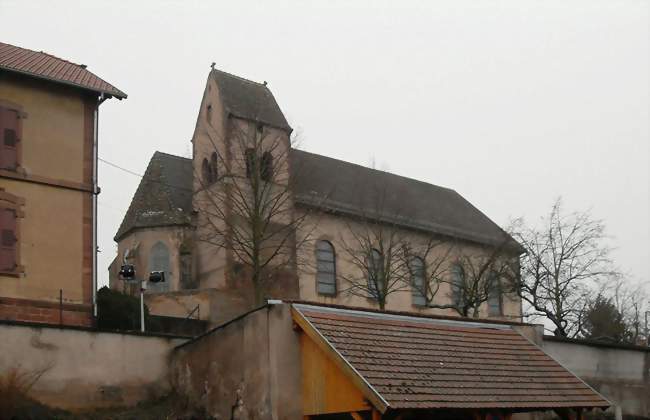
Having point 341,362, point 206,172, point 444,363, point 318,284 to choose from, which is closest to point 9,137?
point 341,362

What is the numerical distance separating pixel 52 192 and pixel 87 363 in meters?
6.54

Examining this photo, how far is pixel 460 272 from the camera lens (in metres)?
43.2

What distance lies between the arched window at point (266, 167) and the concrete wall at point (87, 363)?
15732 mm

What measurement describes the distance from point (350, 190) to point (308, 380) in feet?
88.9

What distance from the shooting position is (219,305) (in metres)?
35.6

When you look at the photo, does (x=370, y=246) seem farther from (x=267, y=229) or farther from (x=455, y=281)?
(x=455, y=281)

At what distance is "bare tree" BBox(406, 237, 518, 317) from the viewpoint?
37.1m

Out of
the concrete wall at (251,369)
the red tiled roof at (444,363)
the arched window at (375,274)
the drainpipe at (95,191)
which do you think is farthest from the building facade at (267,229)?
the red tiled roof at (444,363)

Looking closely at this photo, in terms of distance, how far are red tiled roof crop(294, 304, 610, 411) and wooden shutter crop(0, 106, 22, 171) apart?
11161mm

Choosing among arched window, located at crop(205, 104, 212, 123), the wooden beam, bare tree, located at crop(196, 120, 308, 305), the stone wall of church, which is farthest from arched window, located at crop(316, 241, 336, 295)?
the wooden beam

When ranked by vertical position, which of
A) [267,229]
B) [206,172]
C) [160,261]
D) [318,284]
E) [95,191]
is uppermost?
[206,172]

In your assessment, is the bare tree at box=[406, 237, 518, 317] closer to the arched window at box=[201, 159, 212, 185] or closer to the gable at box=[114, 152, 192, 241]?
the arched window at box=[201, 159, 212, 185]

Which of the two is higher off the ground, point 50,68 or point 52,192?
point 50,68

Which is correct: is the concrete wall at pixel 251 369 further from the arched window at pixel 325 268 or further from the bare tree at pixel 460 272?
the arched window at pixel 325 268
